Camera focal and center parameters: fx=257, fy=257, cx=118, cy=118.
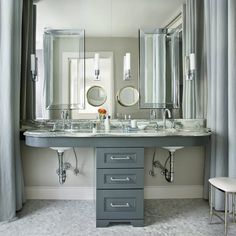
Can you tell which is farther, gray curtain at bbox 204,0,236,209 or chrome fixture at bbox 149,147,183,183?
chrome fixture at bbox 149,147,183,183

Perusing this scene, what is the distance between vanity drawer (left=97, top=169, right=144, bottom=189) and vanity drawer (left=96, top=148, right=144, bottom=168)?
0.04m

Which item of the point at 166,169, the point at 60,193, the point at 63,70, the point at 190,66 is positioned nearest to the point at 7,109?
the point at 63,70

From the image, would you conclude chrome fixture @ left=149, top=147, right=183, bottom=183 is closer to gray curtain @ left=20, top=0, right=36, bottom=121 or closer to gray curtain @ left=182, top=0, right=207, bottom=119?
gray curtain @ left=182, top=0, right=207, bottom=119

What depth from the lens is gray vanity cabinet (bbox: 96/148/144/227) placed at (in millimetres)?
2191

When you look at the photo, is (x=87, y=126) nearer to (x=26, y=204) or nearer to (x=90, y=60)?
(x=90, y=60)

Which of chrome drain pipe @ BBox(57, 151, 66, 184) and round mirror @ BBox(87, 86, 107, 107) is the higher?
round mirror @ BBox(87, 86, 107, 107)

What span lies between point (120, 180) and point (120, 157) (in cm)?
20

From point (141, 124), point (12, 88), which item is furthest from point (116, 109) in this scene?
point (12, 88)

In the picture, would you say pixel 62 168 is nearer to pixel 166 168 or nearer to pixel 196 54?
pixel 166 168

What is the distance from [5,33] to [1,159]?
113 cm

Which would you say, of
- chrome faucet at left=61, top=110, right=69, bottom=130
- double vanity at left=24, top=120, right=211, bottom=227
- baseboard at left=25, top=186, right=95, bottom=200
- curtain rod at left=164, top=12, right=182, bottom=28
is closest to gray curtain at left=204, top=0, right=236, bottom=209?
curtain rod at left=164, top=12, right=182, bottom=28

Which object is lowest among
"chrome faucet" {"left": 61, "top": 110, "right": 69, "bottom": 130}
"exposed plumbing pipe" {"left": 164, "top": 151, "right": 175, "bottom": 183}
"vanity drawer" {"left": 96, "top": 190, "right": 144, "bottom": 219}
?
"vanity drawer" {"left": 96, "top": 190, "right": 144, "bottom": 219}

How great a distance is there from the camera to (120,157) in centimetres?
220

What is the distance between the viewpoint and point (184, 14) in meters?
2.85
